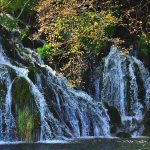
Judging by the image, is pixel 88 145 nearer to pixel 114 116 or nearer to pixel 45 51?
pixel 114 116

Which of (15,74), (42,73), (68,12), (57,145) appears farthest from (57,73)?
(68,12)

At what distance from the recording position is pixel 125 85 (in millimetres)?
25062

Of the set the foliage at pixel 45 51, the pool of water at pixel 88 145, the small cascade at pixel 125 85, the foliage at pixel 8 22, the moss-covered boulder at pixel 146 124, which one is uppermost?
the foliage at pixel 8 22

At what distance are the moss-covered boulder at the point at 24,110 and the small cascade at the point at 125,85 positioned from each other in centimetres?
462

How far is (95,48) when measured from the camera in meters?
23.8

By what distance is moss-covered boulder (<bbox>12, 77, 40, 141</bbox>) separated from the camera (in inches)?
795

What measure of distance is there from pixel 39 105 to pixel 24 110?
0.89 metres

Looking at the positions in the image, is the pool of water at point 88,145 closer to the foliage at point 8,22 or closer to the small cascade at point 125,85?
the small cascade at point 125,85

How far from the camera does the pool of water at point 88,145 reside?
18016 mm

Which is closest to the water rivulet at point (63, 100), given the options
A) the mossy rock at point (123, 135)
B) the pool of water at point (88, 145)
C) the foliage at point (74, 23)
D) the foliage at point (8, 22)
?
the mossy rock at point (123, 135)

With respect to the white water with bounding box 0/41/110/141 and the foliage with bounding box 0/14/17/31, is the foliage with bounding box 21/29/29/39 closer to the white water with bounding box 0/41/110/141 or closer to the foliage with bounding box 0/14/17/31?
the foliage with bounding box 0/14/17/31

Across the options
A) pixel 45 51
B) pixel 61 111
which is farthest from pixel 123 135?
pixel 45 51

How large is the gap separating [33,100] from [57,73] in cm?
306

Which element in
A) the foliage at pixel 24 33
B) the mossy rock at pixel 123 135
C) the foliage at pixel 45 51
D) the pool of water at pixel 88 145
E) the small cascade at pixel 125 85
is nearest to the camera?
the pool of water at pixel 88 145
